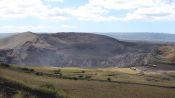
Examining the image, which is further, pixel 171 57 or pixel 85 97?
pixel 171 57

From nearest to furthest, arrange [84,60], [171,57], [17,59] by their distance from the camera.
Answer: [171,57], [17,59], [84,60]

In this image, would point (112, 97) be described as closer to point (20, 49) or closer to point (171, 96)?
point (171, 96)

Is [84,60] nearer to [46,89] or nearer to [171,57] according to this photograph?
[171,57]

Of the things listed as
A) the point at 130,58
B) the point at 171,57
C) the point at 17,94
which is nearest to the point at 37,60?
the point at 130,58

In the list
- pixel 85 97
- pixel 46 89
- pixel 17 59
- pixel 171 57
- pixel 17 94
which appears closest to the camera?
pixel 17 94

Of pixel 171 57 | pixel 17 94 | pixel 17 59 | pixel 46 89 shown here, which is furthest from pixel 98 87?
pixel 17 59

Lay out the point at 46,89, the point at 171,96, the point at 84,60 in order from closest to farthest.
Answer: the point at 46,89 → the point at 171,96 → the point at 84,60

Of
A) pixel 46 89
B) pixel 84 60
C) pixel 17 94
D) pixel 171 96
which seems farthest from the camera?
pixel 84 60

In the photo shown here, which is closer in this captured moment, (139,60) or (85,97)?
(85,97)

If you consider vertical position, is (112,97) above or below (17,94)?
below
